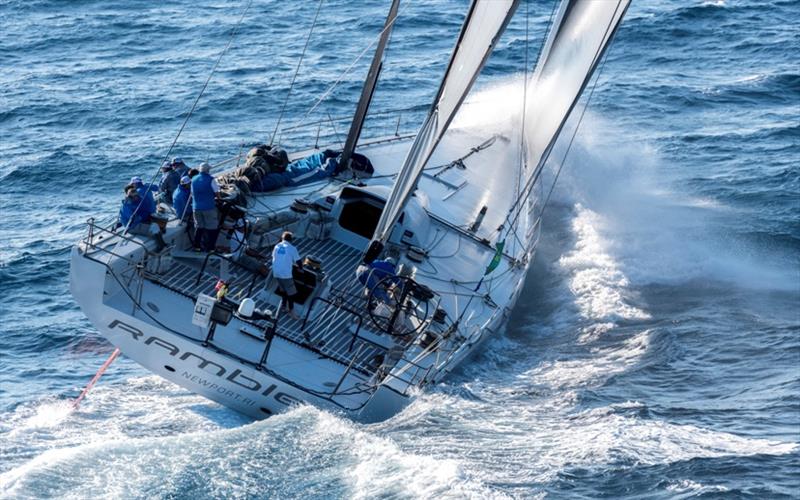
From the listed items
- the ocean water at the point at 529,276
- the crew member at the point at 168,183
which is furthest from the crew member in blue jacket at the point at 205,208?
the ocean water at the point at 529,276

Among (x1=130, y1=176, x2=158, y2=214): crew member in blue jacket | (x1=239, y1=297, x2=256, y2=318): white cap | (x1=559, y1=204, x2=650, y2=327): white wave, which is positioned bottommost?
(x1=559, y1=204, x2=650, y2=327): white wave

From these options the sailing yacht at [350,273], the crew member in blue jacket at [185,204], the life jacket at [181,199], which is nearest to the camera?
the sailing yacht at [350,273]

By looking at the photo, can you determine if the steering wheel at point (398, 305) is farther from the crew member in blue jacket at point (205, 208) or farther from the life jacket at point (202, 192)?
the life jacket at point (202, 192)

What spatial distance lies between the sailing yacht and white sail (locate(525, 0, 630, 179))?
0.04 meters

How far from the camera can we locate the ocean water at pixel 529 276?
14.3 metres

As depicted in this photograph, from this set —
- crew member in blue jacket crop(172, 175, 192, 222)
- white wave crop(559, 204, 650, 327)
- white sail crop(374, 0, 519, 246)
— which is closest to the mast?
white sail crop(374, 0, 519, 246)

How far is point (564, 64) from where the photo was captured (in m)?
22.3

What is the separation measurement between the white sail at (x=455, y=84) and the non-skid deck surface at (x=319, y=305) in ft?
3.57

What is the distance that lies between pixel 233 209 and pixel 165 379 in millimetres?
2713

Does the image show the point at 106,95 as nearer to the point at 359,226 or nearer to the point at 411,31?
the point at 411,31

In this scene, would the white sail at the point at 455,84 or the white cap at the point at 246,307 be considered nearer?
the white cap at the point at 246,307

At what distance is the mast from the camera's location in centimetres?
2044

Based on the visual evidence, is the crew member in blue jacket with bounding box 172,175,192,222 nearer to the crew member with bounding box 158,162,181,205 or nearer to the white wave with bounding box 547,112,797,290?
the crew member with bounding box 158,162,181,205

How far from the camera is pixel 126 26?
37094mm
